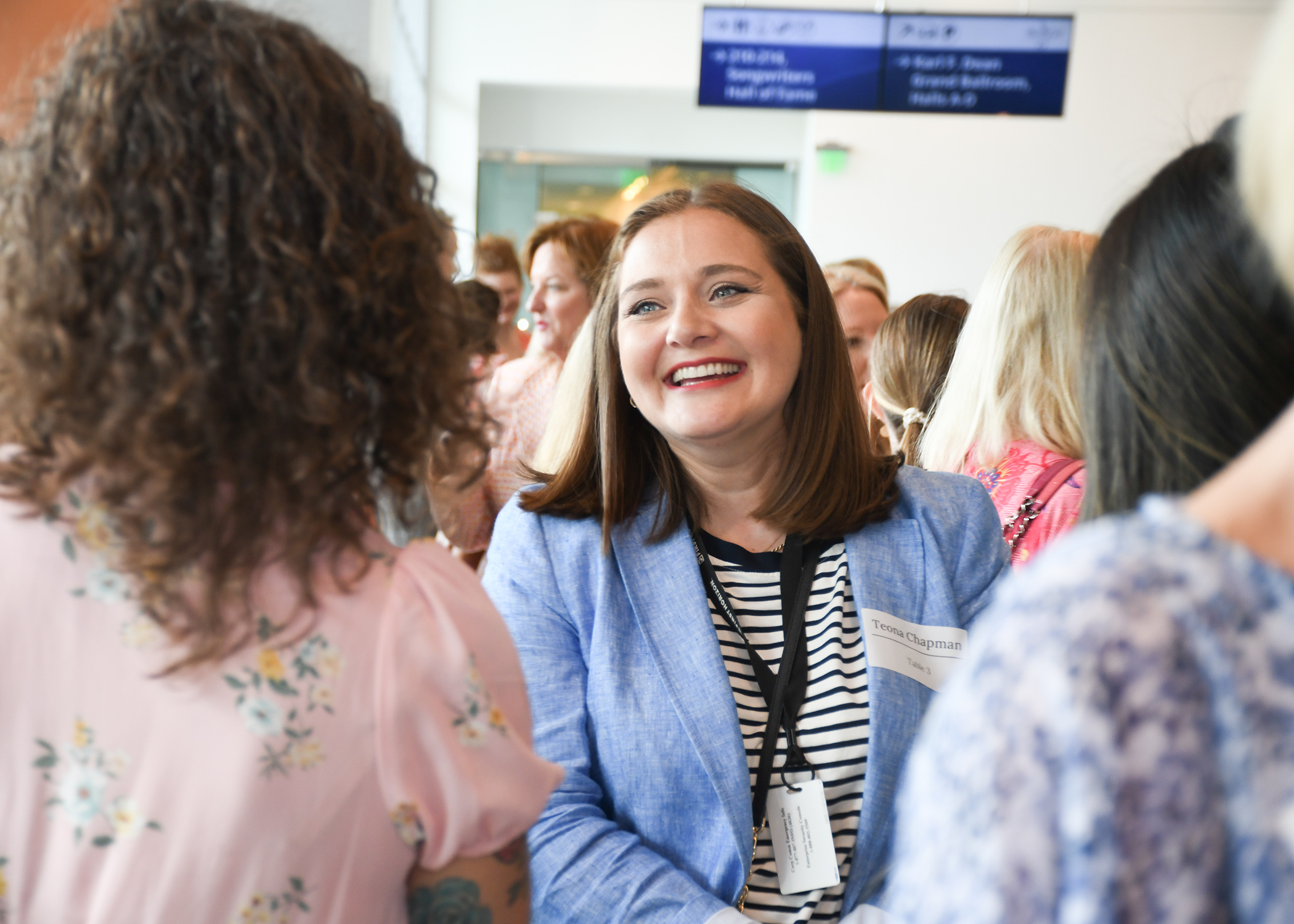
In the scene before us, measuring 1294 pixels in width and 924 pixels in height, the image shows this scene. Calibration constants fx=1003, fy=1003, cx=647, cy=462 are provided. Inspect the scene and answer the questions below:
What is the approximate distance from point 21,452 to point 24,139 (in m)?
0.26

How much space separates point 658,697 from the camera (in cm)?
150

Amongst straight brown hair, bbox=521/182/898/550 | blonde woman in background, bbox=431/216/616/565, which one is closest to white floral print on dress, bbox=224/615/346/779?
straight brown hair, bbox=521/182/898/550

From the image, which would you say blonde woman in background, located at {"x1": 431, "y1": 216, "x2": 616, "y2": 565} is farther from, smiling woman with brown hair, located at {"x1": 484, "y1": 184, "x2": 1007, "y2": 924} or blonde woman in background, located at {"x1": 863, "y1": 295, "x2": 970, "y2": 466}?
smiling woman with brown hair, located at {"x1": 484, "y1": 184, "x2": 1007, "y2": 924}

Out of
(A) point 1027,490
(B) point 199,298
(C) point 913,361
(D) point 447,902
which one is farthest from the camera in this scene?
(C) point 913,361

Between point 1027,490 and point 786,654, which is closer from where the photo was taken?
point 786,654

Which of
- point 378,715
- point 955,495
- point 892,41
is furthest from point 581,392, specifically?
point 892,41

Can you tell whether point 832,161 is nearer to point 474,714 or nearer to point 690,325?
point 690,325

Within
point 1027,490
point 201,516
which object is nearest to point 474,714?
point 201,516

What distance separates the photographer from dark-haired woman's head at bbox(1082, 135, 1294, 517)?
786 mm

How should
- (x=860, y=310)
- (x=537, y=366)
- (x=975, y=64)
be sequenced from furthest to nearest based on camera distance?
1. (x=975, y=64)
2. (x=860, y=310)
3. (x=537, y=366)

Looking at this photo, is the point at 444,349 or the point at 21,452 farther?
the point at 444,349

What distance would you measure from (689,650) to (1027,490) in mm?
909

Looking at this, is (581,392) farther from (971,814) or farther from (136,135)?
(971,814)

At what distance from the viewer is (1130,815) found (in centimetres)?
53
